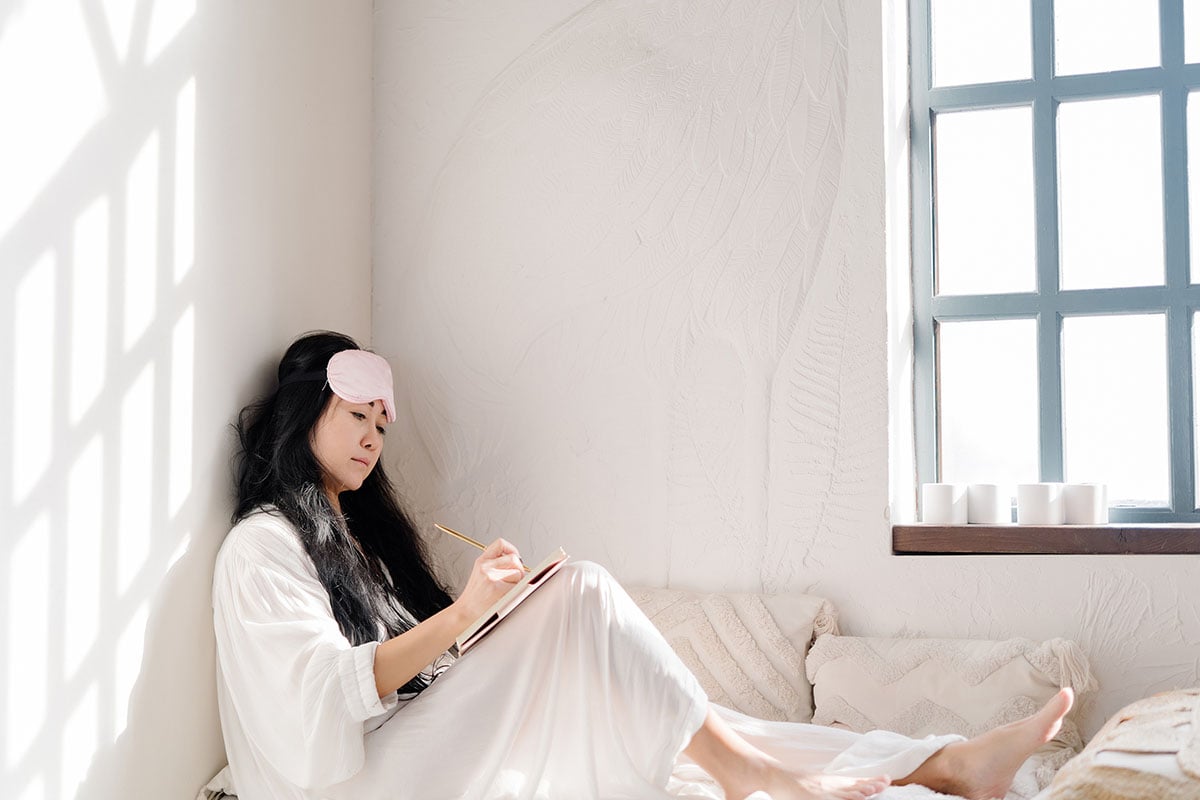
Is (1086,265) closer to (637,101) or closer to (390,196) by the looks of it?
(637,101)

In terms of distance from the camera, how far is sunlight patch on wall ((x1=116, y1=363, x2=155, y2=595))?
178 centimetres

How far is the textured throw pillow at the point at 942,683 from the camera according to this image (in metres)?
2.10

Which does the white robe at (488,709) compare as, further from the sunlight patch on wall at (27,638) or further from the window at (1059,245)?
the window at (1059,245)

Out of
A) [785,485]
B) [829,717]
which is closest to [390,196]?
[785,485]

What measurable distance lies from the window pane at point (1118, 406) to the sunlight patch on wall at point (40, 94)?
2114 mm

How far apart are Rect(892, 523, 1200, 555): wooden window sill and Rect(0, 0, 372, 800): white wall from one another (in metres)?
1.45

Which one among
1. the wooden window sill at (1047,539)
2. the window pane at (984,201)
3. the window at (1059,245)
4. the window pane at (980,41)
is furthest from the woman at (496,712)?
the window pane at (980,41)

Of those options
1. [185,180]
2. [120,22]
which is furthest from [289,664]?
[120,22]

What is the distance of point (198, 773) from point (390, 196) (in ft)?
4.72

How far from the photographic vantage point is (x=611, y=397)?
8.38 feet

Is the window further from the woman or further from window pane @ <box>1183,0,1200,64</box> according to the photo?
the woman

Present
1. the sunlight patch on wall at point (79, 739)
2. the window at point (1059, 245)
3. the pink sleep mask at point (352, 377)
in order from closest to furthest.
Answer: the sunlight patch on wall at point (79, 739) < the pink sleep mask at point (352, 377) < the window at point (1059, 245)

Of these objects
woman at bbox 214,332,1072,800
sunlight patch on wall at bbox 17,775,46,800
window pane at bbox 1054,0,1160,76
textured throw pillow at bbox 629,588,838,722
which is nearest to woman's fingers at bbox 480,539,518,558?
woman at bbox 214,332,1072,800

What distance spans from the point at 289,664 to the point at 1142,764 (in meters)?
1.32
